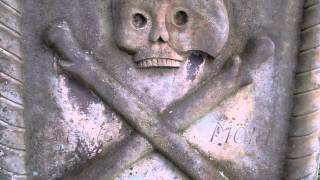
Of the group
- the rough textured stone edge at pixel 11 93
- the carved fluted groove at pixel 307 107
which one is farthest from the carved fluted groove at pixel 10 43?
the carved fluted groove at pixel 307 107

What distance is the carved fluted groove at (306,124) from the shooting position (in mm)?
2059

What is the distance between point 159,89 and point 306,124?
0.57 metres

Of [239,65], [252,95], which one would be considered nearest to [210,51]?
[239,65]

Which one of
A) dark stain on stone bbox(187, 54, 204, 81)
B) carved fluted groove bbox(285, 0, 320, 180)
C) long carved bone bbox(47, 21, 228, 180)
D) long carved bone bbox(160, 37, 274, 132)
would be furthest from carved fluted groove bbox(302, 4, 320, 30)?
long carved bone bbox(47, 21, 228, 180)

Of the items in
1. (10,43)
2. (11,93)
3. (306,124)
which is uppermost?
(10,43)

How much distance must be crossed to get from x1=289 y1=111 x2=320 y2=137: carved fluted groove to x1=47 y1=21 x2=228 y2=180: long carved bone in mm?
362

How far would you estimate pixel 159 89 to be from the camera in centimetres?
200

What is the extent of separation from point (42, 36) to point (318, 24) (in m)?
1.00

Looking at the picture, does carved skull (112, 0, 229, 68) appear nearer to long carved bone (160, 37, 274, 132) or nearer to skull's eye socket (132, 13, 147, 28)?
skull's eye socket (132, 13, 147, 28)

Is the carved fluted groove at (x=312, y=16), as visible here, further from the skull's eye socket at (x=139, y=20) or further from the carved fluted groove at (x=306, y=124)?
the skull's eye socket at (x=139, y=20)

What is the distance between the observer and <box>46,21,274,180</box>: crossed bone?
1.90 meters

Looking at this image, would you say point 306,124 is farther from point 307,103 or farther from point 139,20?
point 139,20

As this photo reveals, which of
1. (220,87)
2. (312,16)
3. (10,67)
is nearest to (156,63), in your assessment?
(220,87)

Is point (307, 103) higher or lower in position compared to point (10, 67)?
lower
